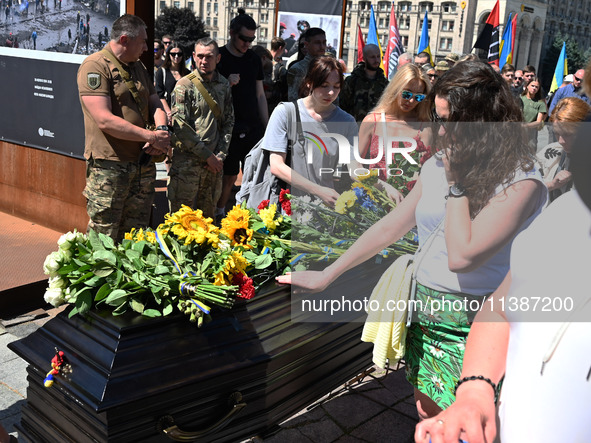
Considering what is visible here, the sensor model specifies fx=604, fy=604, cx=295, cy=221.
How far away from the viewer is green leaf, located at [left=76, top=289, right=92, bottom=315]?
7.13 ft

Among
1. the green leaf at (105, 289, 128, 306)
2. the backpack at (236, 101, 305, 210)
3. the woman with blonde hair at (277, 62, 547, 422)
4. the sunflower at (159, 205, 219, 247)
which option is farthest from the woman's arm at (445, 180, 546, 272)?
the backpack at (236, 101, 305, 210)

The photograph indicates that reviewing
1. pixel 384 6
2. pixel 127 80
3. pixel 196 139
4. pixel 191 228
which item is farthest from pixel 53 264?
pixel 384 6

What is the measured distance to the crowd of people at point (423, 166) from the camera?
135cm

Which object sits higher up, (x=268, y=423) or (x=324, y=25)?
(x=324, y=25)

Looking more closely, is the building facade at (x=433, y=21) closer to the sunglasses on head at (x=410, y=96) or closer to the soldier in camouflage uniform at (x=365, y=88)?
the soldier in camouflage uniform at (x=365, y=88)

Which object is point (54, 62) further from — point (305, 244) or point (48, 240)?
point (305, 244)

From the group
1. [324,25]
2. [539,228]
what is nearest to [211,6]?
[324,25]

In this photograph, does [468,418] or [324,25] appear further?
[324,25]

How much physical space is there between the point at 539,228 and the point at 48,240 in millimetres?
4833

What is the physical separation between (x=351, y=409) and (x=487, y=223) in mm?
1884

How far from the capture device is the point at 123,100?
13.4 ft

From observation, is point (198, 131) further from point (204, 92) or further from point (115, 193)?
point (115, 193)

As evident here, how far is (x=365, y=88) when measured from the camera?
21.5 ft

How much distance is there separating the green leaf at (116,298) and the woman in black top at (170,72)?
20.3ft
